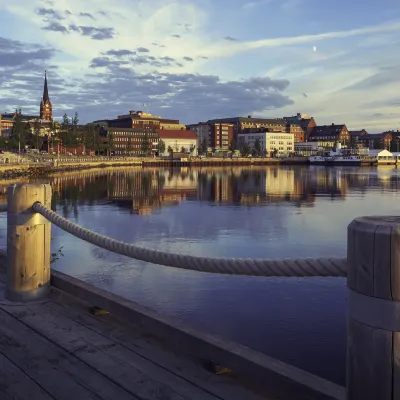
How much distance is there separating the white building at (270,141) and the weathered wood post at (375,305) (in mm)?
182429

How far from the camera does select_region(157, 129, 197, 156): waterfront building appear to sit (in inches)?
6732

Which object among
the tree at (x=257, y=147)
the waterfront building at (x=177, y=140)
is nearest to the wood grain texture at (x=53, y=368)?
the waterfront building at (x=177, y=140)

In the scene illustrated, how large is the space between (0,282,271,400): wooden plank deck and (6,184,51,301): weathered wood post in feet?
1.58

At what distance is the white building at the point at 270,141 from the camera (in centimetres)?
18788

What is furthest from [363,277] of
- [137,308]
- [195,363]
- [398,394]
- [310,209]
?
[310,209]

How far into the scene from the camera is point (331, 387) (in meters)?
2.98

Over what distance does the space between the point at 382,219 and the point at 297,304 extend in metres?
8.11

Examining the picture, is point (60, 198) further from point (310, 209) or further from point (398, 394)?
point (398, 394)

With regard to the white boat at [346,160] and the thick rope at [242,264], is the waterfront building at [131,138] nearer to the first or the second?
the white boat at [346,160]

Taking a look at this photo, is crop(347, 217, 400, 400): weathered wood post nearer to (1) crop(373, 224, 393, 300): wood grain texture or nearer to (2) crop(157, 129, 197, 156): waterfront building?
(1) crop(373, 224, 393, 300): wood grain texture

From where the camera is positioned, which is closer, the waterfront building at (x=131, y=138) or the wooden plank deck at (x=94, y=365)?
the wooden plank deck at (x=94, y=365)

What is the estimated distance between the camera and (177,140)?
173000 millimetres

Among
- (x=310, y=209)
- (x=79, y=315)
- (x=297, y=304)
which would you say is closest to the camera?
(x=79, y=315)

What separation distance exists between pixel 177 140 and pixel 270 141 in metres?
38.6
